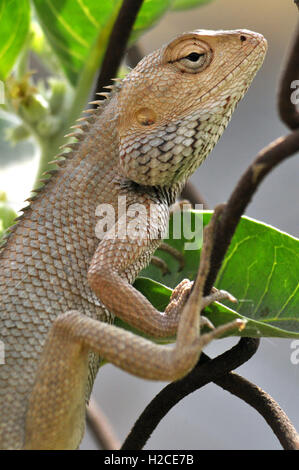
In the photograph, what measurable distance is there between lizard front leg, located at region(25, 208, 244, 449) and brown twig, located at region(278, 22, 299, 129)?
0.39 m

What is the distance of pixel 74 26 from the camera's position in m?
2.34

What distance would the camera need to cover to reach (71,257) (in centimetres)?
182

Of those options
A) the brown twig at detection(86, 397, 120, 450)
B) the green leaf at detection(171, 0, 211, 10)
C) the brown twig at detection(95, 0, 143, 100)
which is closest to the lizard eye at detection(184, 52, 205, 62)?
the brown twig at detection(95, 0, 143, 100)

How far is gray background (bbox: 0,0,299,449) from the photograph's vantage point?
512 cm

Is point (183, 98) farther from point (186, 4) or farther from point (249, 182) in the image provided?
point (186, 4)

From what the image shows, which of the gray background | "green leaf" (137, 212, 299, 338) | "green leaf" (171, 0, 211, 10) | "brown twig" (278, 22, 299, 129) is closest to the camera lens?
"brown twig" (278, 22, 299, 129)

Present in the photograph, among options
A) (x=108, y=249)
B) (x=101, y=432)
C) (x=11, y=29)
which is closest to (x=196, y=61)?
(x=108, y=249)

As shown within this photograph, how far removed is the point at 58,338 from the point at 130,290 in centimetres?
19

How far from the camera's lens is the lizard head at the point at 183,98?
185 centimetres

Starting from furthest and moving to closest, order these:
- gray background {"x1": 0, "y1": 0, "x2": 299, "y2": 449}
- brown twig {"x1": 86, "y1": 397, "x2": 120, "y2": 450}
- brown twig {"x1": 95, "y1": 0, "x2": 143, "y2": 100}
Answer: gray background {"x1": 0, "y1": 0, "x2": 299, "y2": 449}
brown twig {"x1": 86, "y1": 397, "x2": 120, "y2": 450}
brown twig {"x1": 95, "y1": 0, "x2": 143, "y2": 100}

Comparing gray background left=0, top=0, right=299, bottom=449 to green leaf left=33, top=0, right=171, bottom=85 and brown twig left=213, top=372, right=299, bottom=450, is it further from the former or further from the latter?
brown twig left=213, top=372, right=299, bottom=450

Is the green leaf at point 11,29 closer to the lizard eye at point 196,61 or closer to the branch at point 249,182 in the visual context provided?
the lizard eye at point 196,61
